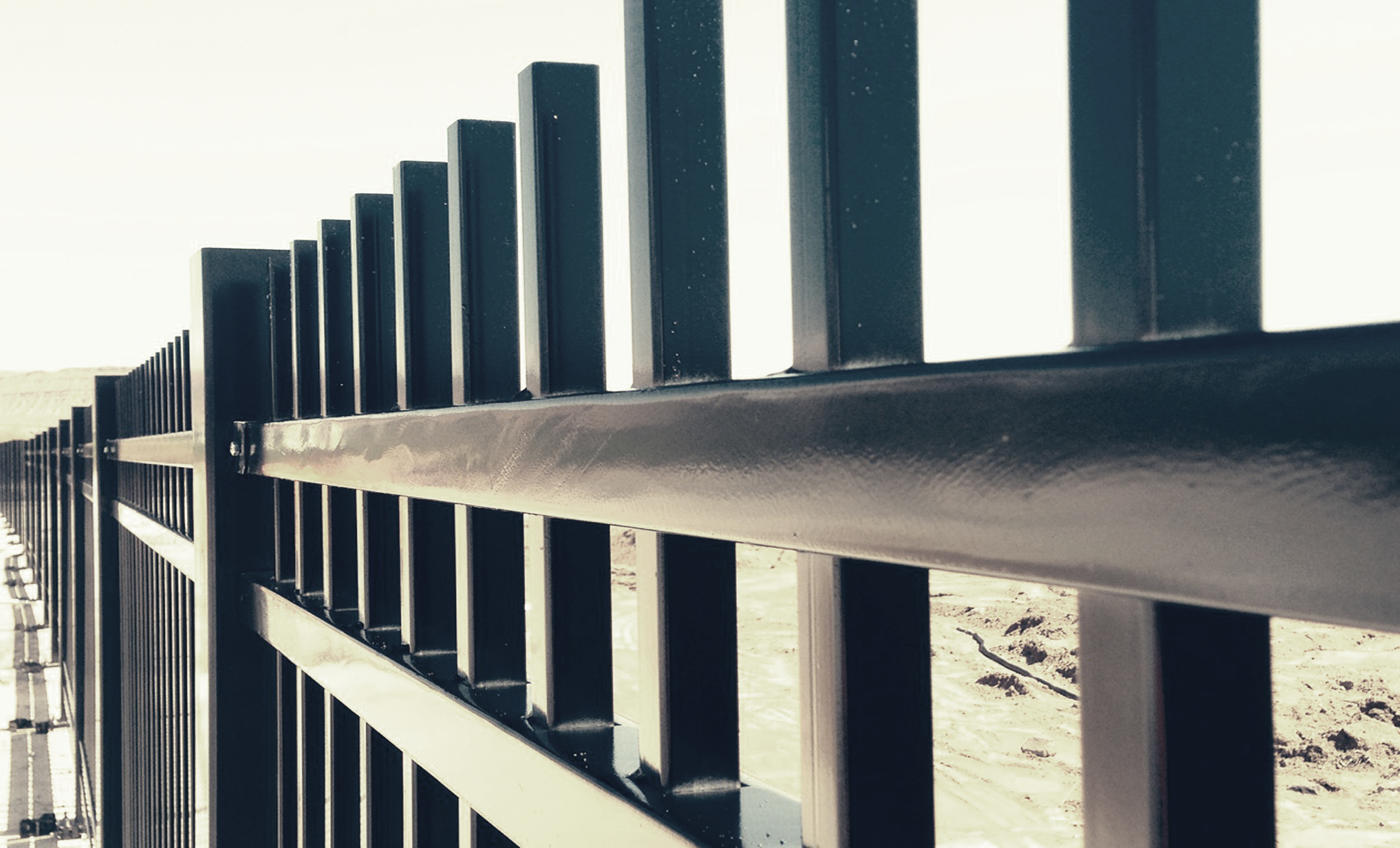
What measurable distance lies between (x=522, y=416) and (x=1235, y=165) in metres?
0.63

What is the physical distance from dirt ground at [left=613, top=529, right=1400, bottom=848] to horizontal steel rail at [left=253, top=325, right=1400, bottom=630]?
5.71 metres

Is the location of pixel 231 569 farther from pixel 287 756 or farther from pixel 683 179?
pixel 683 179

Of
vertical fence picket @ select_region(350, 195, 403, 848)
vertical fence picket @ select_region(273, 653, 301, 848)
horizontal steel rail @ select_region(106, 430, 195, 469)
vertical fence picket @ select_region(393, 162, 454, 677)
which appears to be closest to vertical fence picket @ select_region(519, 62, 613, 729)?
vertical fence picket @ select_region(393, 162, 454, 677)

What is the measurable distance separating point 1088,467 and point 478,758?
0.87m

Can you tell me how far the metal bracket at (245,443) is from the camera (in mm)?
2160

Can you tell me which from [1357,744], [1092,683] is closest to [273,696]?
[1092,683]

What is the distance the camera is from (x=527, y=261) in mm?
1081

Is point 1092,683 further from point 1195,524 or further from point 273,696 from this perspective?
point 273,696

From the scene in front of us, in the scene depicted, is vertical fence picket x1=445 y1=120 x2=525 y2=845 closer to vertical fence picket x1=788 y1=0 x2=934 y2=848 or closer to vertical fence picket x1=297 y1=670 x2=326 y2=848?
vertical fence picket x1=788 y1=0 x2=934 y2=848

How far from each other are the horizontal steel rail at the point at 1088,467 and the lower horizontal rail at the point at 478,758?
26 centimetres

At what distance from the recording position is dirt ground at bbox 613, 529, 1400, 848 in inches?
276

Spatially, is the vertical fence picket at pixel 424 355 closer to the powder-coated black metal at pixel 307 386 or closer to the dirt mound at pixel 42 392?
the powder-coated black metal at pixel 307 386

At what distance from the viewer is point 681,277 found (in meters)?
0.85

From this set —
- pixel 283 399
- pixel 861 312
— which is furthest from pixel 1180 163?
pixel 283 399
